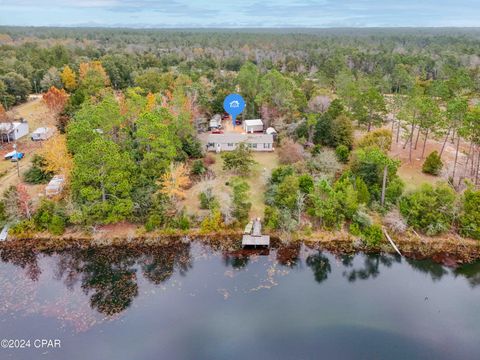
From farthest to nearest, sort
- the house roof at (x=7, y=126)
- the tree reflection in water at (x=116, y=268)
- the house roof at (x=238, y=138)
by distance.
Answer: the house roof at (x=7, y=126)
the house roof at (x=238, y=138)
the tree reflection in water at (x=116, y=268)

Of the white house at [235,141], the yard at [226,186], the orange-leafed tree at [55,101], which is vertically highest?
the orange-leafed tree at [55,101]

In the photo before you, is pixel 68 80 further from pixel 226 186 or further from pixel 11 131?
pixel 226 186

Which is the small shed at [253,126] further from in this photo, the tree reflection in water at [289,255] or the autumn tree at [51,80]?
the autumn tree at [51,80]

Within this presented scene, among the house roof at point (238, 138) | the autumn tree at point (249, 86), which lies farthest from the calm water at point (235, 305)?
the autumn tree at point (249, 86)

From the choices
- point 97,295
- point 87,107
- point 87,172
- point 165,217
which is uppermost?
point 87,107

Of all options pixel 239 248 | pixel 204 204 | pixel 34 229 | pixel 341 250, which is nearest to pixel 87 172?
pixel 34 229

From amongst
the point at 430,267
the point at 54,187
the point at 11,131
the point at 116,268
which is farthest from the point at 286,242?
the point at 11,131

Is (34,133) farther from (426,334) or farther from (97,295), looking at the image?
(426,334)
